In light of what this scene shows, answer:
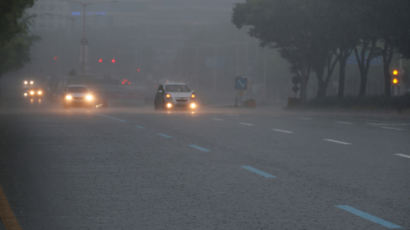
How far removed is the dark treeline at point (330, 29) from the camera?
41.8 m

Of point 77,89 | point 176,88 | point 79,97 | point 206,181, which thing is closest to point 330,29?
point 176,88

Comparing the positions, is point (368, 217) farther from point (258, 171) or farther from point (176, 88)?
point (176, 88)

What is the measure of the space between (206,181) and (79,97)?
Answer: 39.4 metres

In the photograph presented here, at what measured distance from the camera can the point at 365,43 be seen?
51156 millimetres

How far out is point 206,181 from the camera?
11836mm

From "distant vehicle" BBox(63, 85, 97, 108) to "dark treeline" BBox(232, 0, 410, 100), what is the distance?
542 inches

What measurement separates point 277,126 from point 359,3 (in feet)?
60.0

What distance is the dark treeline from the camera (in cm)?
4175

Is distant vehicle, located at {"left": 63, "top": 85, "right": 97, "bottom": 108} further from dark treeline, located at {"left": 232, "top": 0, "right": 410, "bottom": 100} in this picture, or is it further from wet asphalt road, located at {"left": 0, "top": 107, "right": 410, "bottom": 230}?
wet asphalt road, located at {"left": 0, "top": 107, "right": 410, "bottom": 230}

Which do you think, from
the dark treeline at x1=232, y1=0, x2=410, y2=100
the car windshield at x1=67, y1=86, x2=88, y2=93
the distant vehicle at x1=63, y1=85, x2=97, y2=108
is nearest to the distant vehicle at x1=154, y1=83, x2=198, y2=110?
the distant vehicle at x1=63, y1=85, x2=97, y2=108

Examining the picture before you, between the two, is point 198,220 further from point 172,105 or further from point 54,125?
point 172,105

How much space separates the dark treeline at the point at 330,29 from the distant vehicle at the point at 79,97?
45.1 ft

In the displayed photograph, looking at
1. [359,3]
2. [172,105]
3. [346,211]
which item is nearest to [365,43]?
[359,3]

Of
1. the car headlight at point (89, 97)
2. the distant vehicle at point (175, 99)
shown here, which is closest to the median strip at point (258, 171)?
the distant vehicle at point (175, 99)
